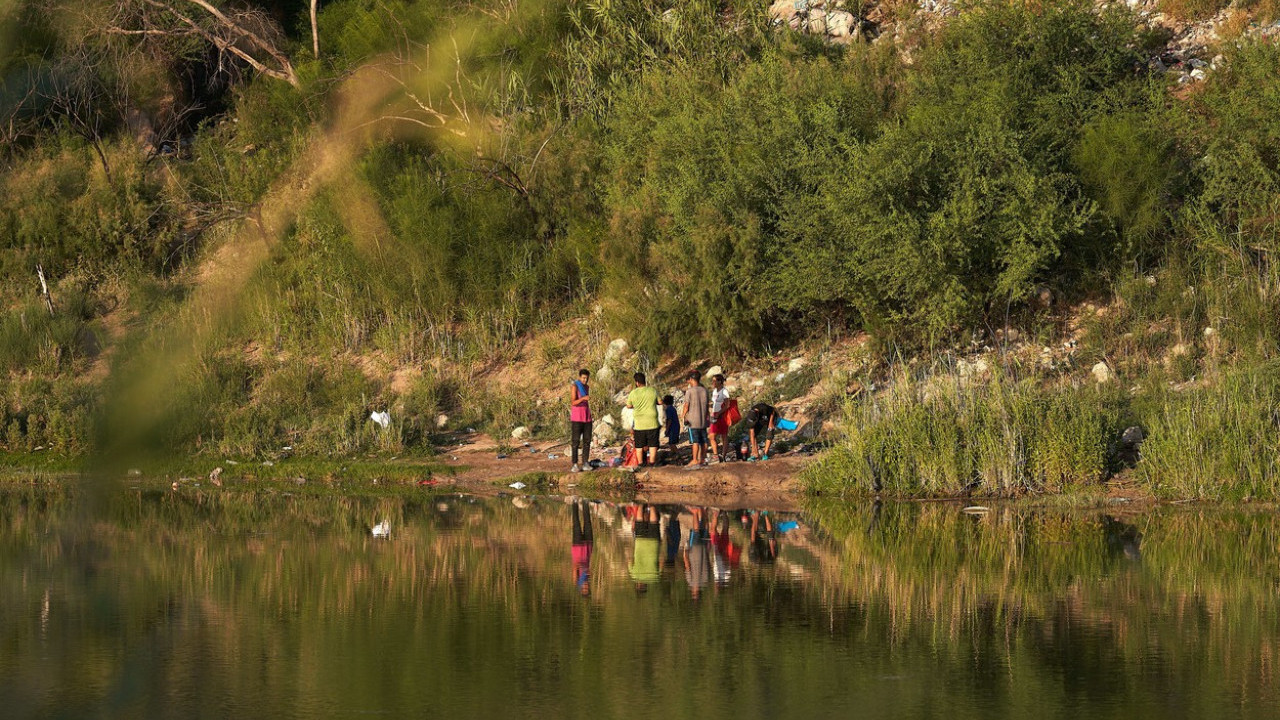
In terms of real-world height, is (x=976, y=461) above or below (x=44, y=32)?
below

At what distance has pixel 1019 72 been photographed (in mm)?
26859

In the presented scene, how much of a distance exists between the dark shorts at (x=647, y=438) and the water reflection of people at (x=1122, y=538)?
6.93 m

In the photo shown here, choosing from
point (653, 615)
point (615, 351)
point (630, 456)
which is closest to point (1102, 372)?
A: point (630, 456)

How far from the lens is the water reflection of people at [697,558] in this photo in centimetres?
1431

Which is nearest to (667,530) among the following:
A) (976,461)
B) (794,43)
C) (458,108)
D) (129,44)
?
(976,461)

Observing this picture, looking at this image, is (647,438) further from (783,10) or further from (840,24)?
(783,10)

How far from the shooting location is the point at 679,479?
73.8ft

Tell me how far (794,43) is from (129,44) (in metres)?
18.0

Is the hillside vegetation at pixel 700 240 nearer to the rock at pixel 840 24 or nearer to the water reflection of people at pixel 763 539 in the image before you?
the rock at pixel 840 24

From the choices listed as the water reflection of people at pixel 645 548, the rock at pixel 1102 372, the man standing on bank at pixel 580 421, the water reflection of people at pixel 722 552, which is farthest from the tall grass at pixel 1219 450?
the man standing on bank at pixel 580 421

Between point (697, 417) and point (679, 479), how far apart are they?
947mm

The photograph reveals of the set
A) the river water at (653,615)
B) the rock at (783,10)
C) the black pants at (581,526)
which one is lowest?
the river water at (653,615)

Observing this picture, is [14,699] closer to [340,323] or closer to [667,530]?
[667,530]

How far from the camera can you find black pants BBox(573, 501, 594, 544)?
17625 mm
